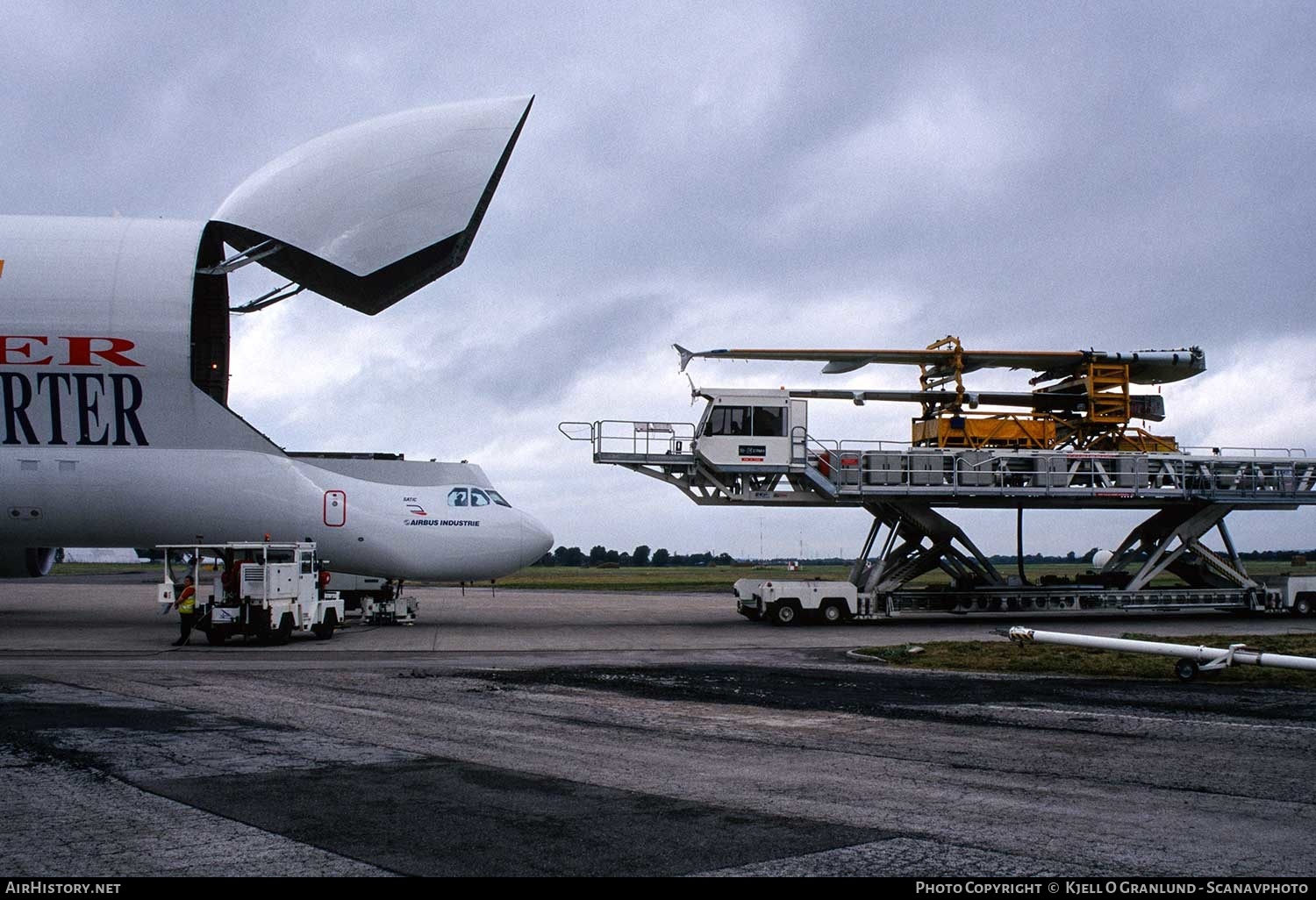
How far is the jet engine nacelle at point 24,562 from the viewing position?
31297 mm

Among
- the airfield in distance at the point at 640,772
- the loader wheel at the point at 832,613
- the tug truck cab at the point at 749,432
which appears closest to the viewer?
the airfield in distance at the point at 640,772

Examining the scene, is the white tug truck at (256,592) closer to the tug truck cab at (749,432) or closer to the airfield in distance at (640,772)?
the airfield in distance at (640,772)

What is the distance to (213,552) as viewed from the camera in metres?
25.4

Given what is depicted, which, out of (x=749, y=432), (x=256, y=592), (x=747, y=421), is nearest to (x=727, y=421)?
(x=747, y=421)

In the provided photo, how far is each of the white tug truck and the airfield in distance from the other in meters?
4.98

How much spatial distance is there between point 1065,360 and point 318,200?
2389 cm

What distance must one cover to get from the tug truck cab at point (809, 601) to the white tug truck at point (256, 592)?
1227 cm

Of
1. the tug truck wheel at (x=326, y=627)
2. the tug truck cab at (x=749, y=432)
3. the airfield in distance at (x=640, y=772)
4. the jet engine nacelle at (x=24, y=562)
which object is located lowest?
the tug truck wheel at (x=326, y=627)

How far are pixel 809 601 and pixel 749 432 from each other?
207 inches

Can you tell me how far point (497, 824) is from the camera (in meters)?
7.06

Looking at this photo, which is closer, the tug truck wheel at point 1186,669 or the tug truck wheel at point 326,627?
the tug truck wheel at point 1186,669

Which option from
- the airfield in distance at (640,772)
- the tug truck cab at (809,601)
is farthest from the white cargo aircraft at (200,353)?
the airfield in distance at (640,772)

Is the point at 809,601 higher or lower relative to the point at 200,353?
lower

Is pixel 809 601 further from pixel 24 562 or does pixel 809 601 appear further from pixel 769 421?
pixel 24 562
